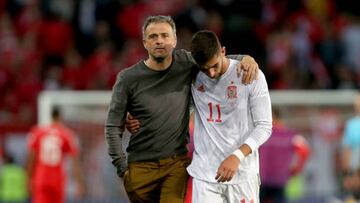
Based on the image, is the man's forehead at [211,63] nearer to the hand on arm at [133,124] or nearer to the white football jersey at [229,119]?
the white football jersey at [229,119]

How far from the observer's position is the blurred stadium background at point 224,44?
16703 millimetres

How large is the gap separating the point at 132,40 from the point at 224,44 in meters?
1.60

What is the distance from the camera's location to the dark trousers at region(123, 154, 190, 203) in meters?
7.80

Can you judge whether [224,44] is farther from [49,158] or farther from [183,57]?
[183,57]

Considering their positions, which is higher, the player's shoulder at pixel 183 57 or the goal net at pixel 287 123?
the player's shoulder at pixel 183 57

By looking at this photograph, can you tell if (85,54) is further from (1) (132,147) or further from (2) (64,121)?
(1) (132,147)

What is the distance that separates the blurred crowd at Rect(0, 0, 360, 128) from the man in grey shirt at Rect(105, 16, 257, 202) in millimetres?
9807

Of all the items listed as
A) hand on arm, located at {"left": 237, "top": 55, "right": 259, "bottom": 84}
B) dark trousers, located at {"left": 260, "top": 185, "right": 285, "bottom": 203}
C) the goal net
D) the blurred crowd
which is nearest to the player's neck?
hand on arm, located at {"left": 237, "top": 55, "right": 259, "bottom": 84}

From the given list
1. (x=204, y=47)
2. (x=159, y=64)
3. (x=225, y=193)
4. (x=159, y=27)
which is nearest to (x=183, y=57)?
(x=159, y=64)

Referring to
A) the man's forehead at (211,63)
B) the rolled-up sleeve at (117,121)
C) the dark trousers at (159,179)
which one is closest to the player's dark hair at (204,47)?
the man's forehead at (211,63)

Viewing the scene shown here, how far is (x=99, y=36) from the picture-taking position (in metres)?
18.3

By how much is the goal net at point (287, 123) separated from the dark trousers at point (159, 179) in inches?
321

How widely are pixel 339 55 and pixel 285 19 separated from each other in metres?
1.15

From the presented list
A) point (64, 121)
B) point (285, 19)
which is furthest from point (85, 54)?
point (285, 19)
